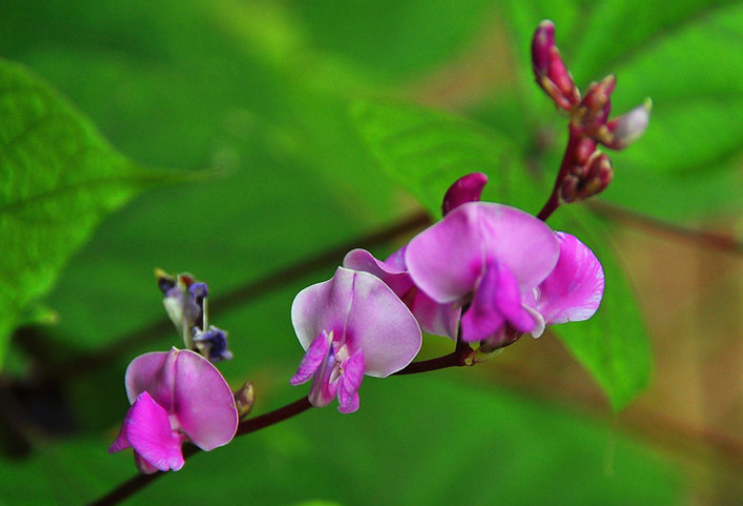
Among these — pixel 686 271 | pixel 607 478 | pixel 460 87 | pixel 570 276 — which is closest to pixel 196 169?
pixel 570 276

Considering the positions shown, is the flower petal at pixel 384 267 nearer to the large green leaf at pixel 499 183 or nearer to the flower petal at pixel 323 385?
the flower petal at pixel 323 385

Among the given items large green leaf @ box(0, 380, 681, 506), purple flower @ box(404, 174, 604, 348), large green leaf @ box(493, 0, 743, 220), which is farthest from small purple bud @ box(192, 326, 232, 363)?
large green leaf @ box(0, 380, 681, 506)

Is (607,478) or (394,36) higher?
(394,36)

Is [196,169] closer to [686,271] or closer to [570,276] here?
[570,276]

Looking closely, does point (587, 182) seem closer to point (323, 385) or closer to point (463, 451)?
point (323, 385)

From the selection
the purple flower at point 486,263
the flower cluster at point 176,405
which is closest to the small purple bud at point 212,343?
the flower cluster at point 176,405

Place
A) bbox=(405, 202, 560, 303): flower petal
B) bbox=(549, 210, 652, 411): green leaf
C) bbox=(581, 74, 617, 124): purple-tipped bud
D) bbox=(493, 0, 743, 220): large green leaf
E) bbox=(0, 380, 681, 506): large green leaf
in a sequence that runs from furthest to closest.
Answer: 1. bbox=(0, 380, 681, 506): large green leaf
2. bbox=(493, 0, 743, 220): large green leaf
3. bbox=(549, 210, 652, 411): green leaf
4. bbox=(581, 74, 617, 124): purple-tipped bud
5. bbox=(405, 202, 560, 303): flower petal

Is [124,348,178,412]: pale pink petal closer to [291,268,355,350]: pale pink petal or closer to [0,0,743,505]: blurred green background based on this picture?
[291,268,355,350]: pale pink petal
